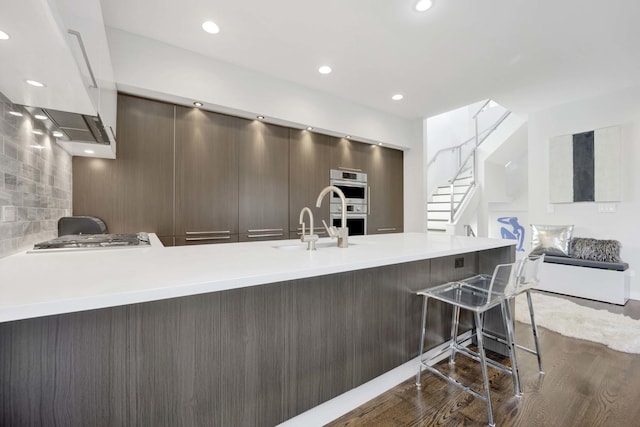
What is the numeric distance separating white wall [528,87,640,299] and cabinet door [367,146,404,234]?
204 centimetres

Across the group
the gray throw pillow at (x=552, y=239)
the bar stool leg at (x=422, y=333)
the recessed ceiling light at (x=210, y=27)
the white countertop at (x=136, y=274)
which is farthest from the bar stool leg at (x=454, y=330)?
the recessed ceiling light at (x=210, y=27)

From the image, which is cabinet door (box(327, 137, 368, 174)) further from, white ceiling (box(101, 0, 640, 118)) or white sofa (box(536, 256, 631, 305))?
white sofa (box(536, 256, 631, 305))

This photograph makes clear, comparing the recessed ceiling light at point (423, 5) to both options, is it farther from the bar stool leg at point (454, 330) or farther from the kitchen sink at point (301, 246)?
the bar stool leg at point (454, 330)

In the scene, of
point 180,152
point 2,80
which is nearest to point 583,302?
point 180,152

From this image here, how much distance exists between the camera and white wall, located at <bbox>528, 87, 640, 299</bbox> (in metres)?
3.50

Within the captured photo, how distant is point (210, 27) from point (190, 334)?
8.09 ft

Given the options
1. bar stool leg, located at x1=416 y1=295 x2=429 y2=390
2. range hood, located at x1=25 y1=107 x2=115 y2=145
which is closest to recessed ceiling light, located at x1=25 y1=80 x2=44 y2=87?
range hood, located at x1=25 y1=107 x2=115 y2=145

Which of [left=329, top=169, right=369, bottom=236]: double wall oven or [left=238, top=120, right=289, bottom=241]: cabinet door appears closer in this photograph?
[left=238, top=120, right=289, bottom=241]: cabinet door

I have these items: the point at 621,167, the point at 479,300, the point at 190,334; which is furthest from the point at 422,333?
the point at 621,167

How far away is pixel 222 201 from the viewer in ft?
9.95

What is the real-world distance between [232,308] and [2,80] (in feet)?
4.57

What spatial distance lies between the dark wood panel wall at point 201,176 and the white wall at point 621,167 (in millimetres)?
3203

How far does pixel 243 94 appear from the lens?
301 centimetres

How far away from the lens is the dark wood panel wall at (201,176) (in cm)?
256
